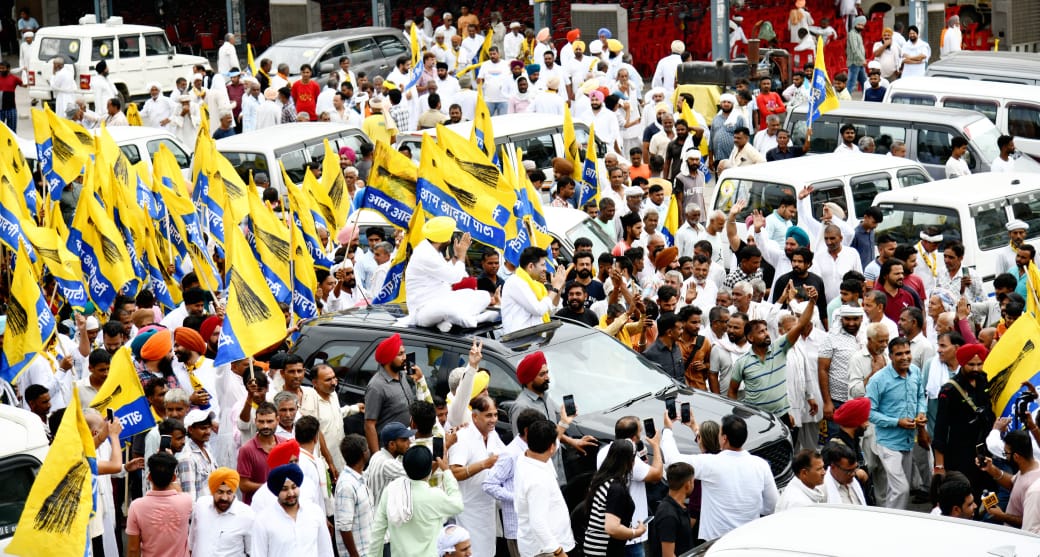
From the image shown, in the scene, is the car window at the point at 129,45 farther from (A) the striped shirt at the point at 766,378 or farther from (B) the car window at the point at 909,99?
(A) the striped shirt at the point at 766,378

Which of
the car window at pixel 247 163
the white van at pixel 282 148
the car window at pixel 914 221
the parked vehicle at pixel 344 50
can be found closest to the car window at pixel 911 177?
the car window at pixel 914 221

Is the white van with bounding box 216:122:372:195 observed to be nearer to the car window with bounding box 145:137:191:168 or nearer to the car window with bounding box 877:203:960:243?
the car window with bounding box 145:137:191:168

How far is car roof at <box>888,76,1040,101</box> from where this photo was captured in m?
18.8

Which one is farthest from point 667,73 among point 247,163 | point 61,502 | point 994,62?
point 61,502

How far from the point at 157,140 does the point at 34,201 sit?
4.70 m

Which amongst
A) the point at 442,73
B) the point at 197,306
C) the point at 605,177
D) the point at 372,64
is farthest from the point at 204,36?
the point at 197,306

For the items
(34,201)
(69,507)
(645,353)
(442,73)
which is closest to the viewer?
(69,507)

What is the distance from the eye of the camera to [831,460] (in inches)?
317

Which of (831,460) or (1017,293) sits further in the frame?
(1017,293)

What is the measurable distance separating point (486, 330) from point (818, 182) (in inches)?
219

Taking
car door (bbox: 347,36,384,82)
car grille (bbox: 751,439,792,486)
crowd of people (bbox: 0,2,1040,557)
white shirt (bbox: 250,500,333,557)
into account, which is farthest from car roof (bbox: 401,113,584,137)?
white shirt (bbox: 250,500,333,557)

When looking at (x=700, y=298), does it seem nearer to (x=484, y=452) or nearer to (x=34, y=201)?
(x=484, y=452)

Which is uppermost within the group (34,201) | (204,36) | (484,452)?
(204,36)

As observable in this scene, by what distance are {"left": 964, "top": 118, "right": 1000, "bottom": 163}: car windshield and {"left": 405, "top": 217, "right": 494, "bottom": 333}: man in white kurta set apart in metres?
8.28
